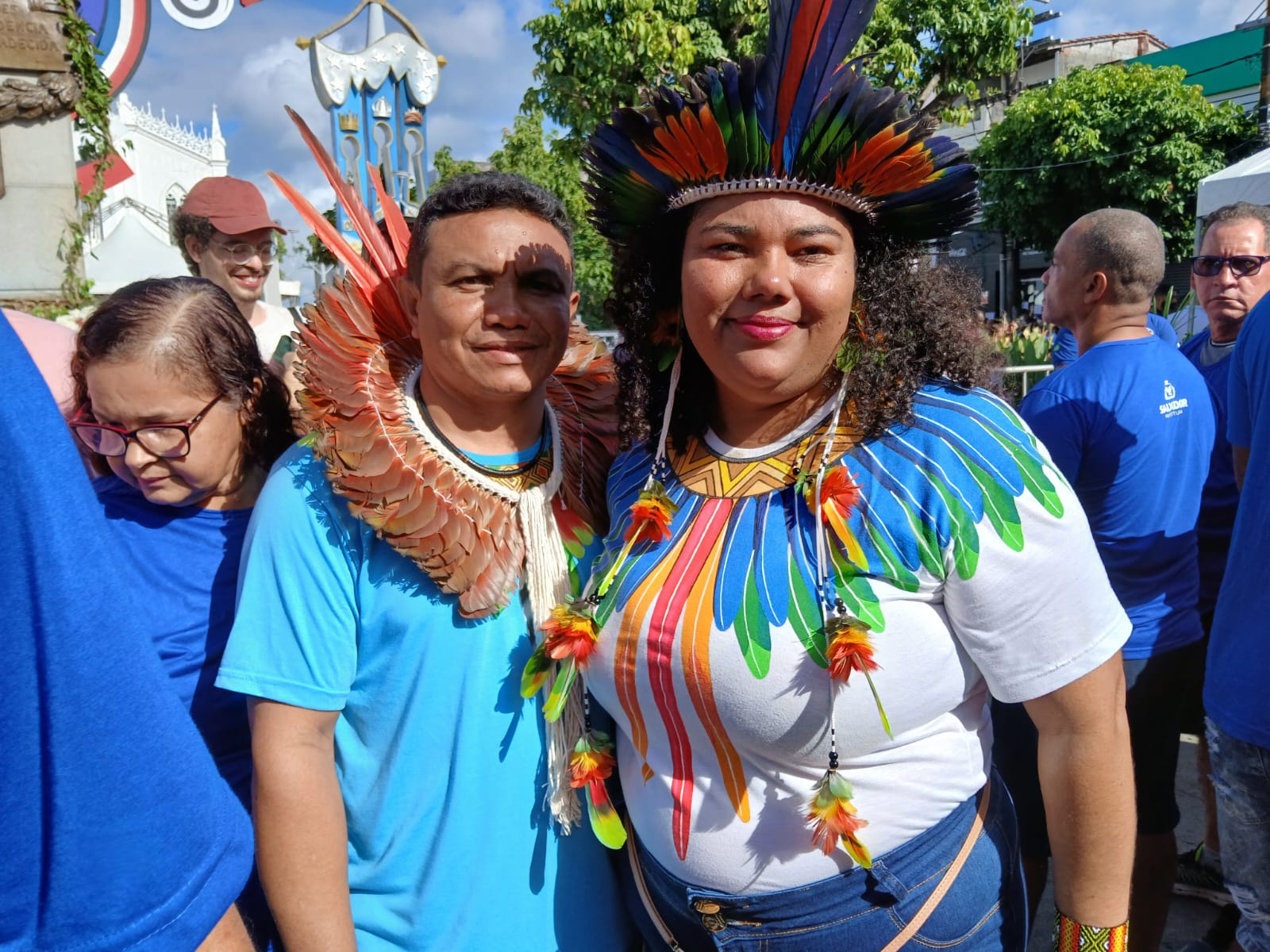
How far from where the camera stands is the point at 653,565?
147cm

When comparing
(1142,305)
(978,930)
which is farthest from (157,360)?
(1142,305)

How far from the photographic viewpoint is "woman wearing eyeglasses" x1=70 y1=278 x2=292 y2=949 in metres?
1.54

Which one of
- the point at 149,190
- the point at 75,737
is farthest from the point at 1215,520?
the point at 149,190

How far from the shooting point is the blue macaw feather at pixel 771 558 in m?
1.33

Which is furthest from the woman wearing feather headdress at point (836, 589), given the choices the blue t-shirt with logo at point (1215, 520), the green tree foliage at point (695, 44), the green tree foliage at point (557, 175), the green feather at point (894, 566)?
the green tree foliage at point (557, 175)

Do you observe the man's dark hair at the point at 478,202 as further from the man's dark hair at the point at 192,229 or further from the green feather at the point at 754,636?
the man's dark hair at the point at 192,229

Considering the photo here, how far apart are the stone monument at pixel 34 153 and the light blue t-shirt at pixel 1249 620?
551 centimetres

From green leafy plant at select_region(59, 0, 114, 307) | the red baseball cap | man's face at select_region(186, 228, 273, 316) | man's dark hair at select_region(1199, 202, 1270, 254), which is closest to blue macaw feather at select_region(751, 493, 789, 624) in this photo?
man's face at select_region(186, 228, 273, 316)

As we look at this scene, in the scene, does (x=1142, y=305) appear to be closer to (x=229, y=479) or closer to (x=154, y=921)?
(x=229, y=479)

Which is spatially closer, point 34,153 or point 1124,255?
point 1124,255

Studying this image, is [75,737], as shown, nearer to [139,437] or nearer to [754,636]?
[754,636]

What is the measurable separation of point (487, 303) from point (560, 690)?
0.68 m

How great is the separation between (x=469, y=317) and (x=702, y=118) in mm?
517

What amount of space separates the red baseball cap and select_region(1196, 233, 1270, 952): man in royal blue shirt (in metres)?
3.42
